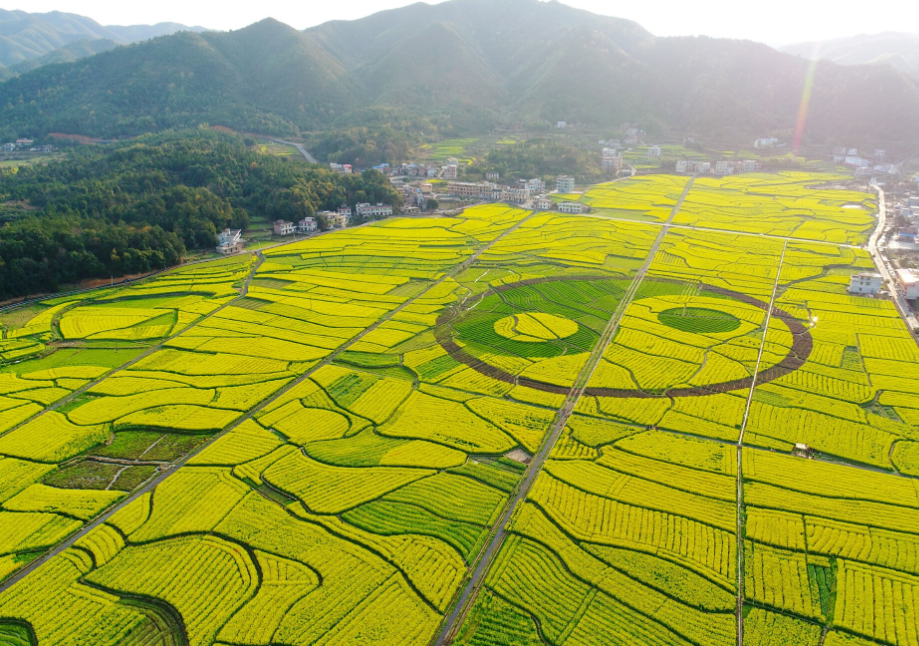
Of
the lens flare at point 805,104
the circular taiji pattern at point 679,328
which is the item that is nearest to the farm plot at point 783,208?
the circular taiji pattern at point 679,328

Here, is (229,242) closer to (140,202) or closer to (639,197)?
(140,202)

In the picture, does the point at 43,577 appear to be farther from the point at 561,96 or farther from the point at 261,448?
the point at 561,96

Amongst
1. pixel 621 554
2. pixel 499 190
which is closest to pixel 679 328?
pixel 621 554

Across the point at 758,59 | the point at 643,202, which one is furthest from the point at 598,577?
the point at 758,59

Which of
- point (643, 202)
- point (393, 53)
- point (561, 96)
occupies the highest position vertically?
point (393, 53)

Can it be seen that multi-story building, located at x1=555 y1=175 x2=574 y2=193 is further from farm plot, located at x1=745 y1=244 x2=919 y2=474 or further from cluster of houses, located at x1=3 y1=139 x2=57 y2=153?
cluster of houses, located at x1=3 y1=139 x2=57 y2=153
